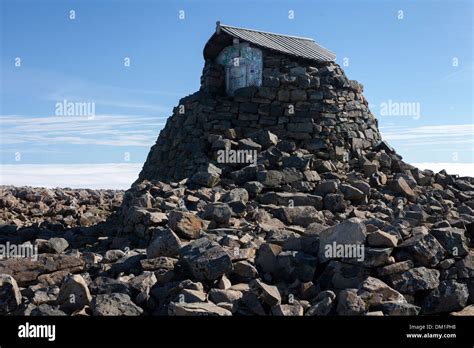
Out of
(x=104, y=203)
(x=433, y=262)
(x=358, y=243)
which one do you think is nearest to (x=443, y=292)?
(x=433, y=262)

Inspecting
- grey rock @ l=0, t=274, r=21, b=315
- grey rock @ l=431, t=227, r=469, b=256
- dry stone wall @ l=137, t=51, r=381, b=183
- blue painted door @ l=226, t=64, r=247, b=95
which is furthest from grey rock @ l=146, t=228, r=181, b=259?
blue painted door @ l=226, t=64, r=247, b=95

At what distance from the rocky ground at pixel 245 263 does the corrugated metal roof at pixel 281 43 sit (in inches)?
192

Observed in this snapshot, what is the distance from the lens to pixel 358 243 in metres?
5.43

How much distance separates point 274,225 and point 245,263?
2131 mm

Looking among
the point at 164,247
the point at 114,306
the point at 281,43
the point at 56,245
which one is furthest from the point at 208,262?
the point at 281,43

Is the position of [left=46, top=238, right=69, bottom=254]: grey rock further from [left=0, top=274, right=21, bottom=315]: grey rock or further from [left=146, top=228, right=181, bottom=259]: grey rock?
[left=0, top=274, right=21, bottom=315]: grey rock

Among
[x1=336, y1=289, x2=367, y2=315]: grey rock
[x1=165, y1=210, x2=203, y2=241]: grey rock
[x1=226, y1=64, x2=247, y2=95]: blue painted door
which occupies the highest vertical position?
[x1=226, y1=64, x2=247, y2=95]: blue painted door

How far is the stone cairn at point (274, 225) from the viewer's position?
4715 millimetres

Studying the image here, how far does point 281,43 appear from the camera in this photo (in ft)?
42.2

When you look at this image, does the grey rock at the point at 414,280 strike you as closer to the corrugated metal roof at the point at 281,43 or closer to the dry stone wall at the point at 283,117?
the dry stone wall at the point at 283,117

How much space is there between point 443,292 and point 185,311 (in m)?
3.02

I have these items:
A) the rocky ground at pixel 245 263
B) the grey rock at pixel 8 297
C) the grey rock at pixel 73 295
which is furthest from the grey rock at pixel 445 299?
the grey rock at pixel 8 297

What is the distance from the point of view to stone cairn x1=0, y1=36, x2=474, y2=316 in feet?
A: 15.5

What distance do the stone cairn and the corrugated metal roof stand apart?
0.27 m
